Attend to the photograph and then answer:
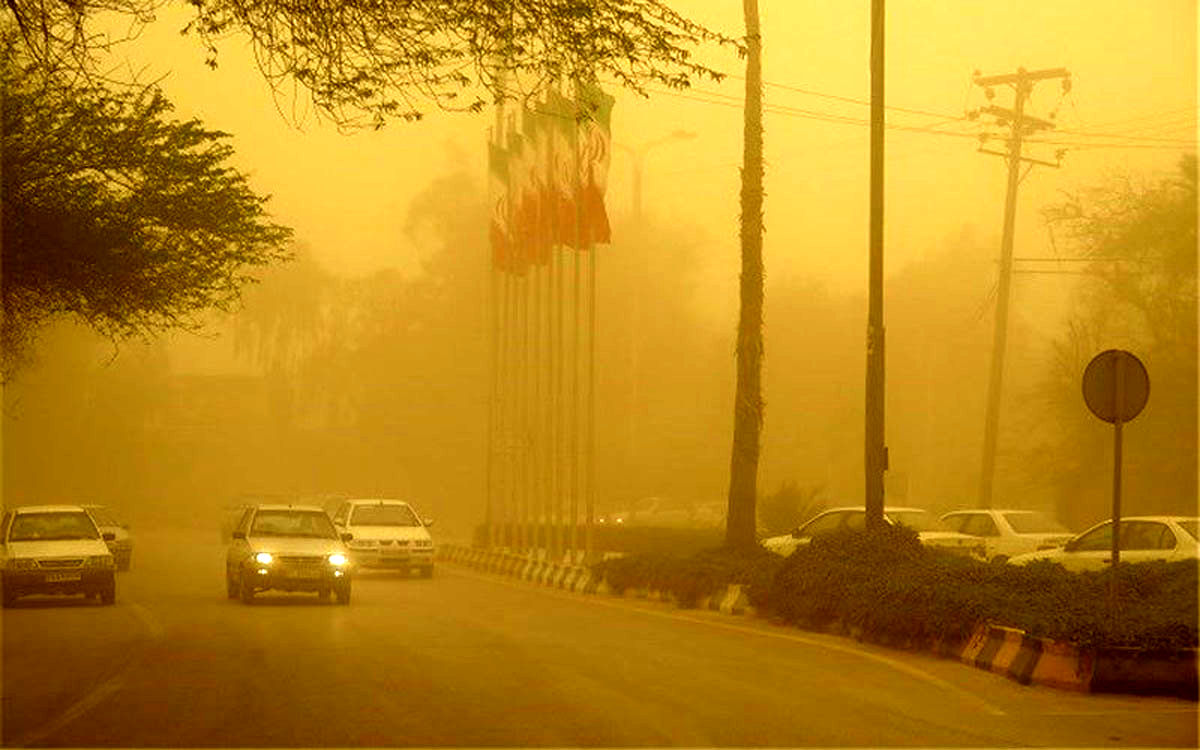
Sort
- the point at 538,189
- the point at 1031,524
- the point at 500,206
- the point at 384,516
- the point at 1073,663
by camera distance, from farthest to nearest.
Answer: the point at 500,206
the point at 384,516
the point at 538,189
the point at 1031,524
the point at 1073,663

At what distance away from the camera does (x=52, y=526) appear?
106ft

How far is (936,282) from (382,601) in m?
50.0

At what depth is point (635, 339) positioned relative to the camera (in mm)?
69062

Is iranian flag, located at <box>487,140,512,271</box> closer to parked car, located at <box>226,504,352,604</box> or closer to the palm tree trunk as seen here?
the palm tree trunk

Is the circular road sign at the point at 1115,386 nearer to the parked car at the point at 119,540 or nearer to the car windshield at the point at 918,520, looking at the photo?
the car windshield at the point at 918,520

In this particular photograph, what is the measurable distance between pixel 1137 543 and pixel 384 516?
66.0 feet

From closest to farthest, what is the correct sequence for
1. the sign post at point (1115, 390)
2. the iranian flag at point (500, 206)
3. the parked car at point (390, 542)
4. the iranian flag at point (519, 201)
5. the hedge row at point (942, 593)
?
the hedge row at point (942, 593)
the sign post at point (1115, 390)
the parked car at point (390, 542)
the iranian flag at point (519, 201)
the iranian flag at point (500, 206)

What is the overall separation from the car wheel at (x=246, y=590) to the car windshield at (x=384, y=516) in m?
12.3

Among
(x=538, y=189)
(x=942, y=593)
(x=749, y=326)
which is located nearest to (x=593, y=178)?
(x=538, y=189)

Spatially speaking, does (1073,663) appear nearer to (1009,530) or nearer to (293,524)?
(293,524)

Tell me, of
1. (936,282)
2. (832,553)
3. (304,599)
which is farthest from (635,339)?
(832,553)

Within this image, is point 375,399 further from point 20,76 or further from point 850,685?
point 850,685

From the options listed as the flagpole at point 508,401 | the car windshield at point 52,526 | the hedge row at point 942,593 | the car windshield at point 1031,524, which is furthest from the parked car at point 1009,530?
the car windshield at point 52,526

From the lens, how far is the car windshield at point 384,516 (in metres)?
43.2
